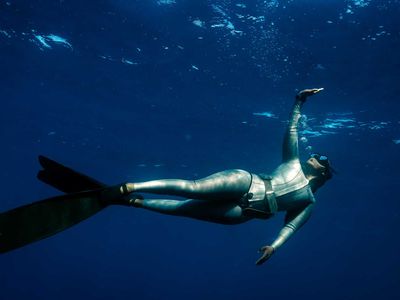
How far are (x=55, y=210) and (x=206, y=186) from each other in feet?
6.79

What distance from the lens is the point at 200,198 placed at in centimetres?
508

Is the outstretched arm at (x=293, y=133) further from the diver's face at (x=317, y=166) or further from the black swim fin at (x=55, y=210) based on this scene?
the black swim fin at (x=55, y=210)

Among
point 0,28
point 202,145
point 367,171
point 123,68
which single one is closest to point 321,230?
point 367,171

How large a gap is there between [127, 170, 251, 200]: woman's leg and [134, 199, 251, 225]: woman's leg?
0.21 metres

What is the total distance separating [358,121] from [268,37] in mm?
8807

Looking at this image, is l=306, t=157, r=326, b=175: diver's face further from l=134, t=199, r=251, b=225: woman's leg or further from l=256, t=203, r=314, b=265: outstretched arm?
l=134, t=199, r=251, b=225: woman's leg

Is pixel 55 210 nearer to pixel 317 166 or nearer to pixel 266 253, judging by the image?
pixel 266 253

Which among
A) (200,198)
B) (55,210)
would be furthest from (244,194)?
(55,210)

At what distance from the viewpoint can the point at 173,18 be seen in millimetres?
12328

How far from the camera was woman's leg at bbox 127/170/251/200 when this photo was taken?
465cm

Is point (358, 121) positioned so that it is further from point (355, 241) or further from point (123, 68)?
point (355, 241)

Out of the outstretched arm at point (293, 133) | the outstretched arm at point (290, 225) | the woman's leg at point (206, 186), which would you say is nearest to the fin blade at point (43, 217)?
the woman's leg at point (206, 186)

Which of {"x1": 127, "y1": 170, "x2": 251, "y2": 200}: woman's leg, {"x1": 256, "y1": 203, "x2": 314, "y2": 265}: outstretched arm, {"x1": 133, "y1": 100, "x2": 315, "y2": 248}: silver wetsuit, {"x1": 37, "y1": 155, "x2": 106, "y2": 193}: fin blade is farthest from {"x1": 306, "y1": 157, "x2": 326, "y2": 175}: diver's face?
{"x1": 37, "y1": 155, "x2": 106, "y2": 193}: fin blade

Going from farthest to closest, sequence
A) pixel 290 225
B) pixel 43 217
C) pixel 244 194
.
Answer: pixel 290 225
pixel 244 194
pixel 43 217
